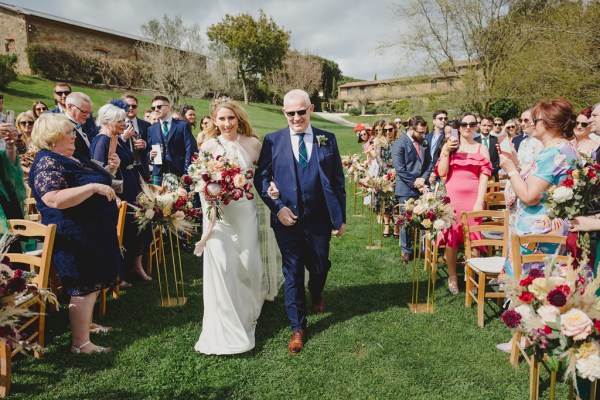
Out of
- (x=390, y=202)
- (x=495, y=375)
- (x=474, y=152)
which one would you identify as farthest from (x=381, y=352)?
(x=390, y=202)

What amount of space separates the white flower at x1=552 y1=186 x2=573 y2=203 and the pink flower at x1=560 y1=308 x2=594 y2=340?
48.2 inches

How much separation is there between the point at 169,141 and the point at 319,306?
4.34 m

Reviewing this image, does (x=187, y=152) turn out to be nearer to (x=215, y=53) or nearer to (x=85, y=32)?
(x=85, y=32)

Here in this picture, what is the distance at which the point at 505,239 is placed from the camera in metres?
4.98

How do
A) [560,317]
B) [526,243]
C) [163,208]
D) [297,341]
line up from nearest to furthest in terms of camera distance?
1. [560,317]
2. [526,243]
3. [297,341]
4. [163,208]

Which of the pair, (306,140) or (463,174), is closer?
(306,140)

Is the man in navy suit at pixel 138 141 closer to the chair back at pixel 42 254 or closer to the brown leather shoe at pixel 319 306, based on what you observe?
the chair back at pixel 42 254

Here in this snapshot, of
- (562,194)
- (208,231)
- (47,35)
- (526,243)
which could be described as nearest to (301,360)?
(208,231)

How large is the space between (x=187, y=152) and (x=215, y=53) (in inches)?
1742

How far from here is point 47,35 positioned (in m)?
34.8

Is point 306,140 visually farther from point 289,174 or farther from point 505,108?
point 505,108

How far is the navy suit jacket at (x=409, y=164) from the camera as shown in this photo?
673 cm

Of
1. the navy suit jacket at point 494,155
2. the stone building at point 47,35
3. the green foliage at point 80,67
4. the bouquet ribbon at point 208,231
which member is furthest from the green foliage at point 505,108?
the stone building at point 47,35

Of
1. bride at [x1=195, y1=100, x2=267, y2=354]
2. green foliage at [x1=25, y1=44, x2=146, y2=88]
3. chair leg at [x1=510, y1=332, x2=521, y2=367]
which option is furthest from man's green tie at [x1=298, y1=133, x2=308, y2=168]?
green foliage at [x1=25, y1=44, x2=146, y2=88]
